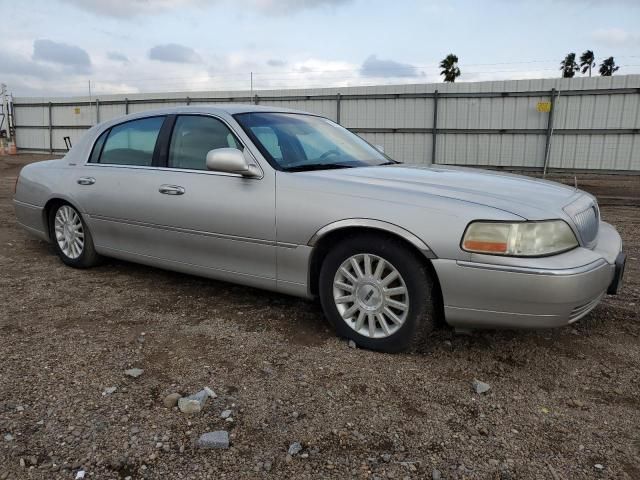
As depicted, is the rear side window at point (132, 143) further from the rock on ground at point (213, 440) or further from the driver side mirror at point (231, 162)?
the rock on ground at point (213, 440)

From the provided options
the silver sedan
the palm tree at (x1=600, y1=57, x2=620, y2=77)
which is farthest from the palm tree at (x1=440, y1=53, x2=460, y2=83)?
the silver sedan

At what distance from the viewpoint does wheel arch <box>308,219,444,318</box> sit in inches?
114

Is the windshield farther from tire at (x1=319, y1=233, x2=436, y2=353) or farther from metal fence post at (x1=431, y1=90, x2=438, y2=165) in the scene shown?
metal fence post at (x1=431, y1=90, x2=438, y2=165)

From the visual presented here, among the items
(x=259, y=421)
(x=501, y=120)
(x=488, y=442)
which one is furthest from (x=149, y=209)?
(x=501, y=120)

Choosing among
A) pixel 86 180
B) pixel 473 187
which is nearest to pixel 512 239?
pixel 473 187

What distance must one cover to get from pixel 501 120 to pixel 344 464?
15.7 m

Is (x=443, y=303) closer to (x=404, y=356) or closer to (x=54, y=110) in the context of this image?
(x=404, y=356)

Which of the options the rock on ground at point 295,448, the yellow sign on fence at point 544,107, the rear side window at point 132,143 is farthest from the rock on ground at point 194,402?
the yellow sign on fence at point 544,107

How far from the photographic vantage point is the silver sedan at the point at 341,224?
2.74m

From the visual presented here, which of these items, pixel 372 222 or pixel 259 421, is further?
pixel 372 222

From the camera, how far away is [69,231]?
4.90 meters

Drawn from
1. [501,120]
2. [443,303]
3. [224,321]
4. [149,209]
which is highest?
[501,120]

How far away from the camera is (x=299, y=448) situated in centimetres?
219

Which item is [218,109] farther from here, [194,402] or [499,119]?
[499,119]
